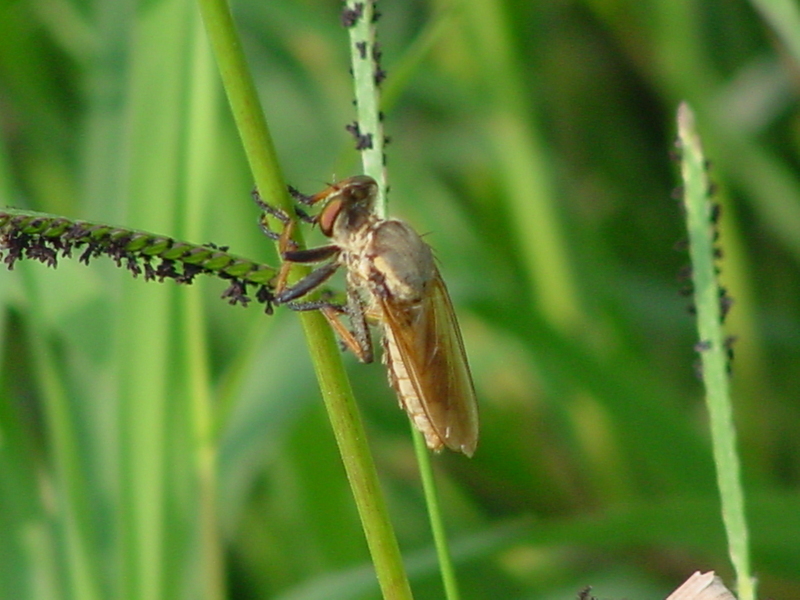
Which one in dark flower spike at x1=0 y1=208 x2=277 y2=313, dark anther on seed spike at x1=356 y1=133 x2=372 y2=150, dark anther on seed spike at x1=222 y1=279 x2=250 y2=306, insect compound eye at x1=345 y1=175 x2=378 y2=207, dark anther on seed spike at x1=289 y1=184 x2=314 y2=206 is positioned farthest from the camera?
insect compound eye at x1=345 y1=175 x2=378 y2=207

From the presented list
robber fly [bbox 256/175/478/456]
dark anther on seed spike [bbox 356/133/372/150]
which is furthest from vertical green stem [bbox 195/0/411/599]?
robber fly [bbox 256/175/478/456]

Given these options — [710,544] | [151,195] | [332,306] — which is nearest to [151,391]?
[151,195]

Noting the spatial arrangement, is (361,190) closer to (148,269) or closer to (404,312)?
(404,312)

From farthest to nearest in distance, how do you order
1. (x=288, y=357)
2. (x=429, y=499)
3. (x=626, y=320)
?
(x=626, y=320) < (x=288, y=357) < (x=429, y=499)

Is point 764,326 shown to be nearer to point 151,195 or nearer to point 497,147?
point 497,147

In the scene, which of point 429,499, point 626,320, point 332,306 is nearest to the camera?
point 429,499

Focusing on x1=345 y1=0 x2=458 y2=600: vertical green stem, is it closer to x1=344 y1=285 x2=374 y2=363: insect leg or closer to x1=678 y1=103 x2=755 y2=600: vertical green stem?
x1=678 y1=103 x2=755 y2=600: vertical green stem

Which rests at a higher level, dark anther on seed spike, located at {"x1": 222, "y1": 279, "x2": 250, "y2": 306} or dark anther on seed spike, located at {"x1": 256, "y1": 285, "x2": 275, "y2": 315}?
dark anther on seed spike, located at {"x1": 256, "y1": 285, "x2": 275, "y2": 315}
